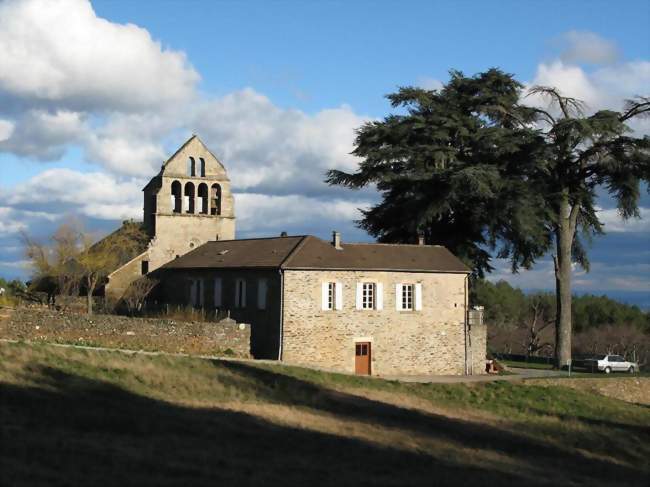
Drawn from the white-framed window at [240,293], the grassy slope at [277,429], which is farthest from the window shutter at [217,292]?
the grassy slope at [277,429]

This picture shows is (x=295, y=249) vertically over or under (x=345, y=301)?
over

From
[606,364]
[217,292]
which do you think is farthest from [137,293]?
[606,364]

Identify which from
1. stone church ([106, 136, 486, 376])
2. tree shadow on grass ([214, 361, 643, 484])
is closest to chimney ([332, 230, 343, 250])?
stone church ([106, 136, 486, 376])

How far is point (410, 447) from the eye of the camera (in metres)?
18.7

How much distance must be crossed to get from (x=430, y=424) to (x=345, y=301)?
13.4 metres

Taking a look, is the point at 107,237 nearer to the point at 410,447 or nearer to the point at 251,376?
the point at 251,376

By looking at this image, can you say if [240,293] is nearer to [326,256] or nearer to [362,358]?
[326,256]

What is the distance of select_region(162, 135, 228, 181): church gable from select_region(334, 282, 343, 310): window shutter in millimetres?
14154

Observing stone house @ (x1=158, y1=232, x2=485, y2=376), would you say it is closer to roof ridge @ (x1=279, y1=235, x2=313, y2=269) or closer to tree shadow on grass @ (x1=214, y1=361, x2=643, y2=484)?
roof ridge @ (x1=279, y1=235, x2=313, y2=269)

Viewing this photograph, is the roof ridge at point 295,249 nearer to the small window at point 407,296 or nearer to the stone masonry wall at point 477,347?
the small window at point 407,296

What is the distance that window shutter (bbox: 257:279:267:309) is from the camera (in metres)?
35.9

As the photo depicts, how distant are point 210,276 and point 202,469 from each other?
26.3m

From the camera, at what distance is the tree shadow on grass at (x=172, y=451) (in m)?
13.3

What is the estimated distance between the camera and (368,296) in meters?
36.4
